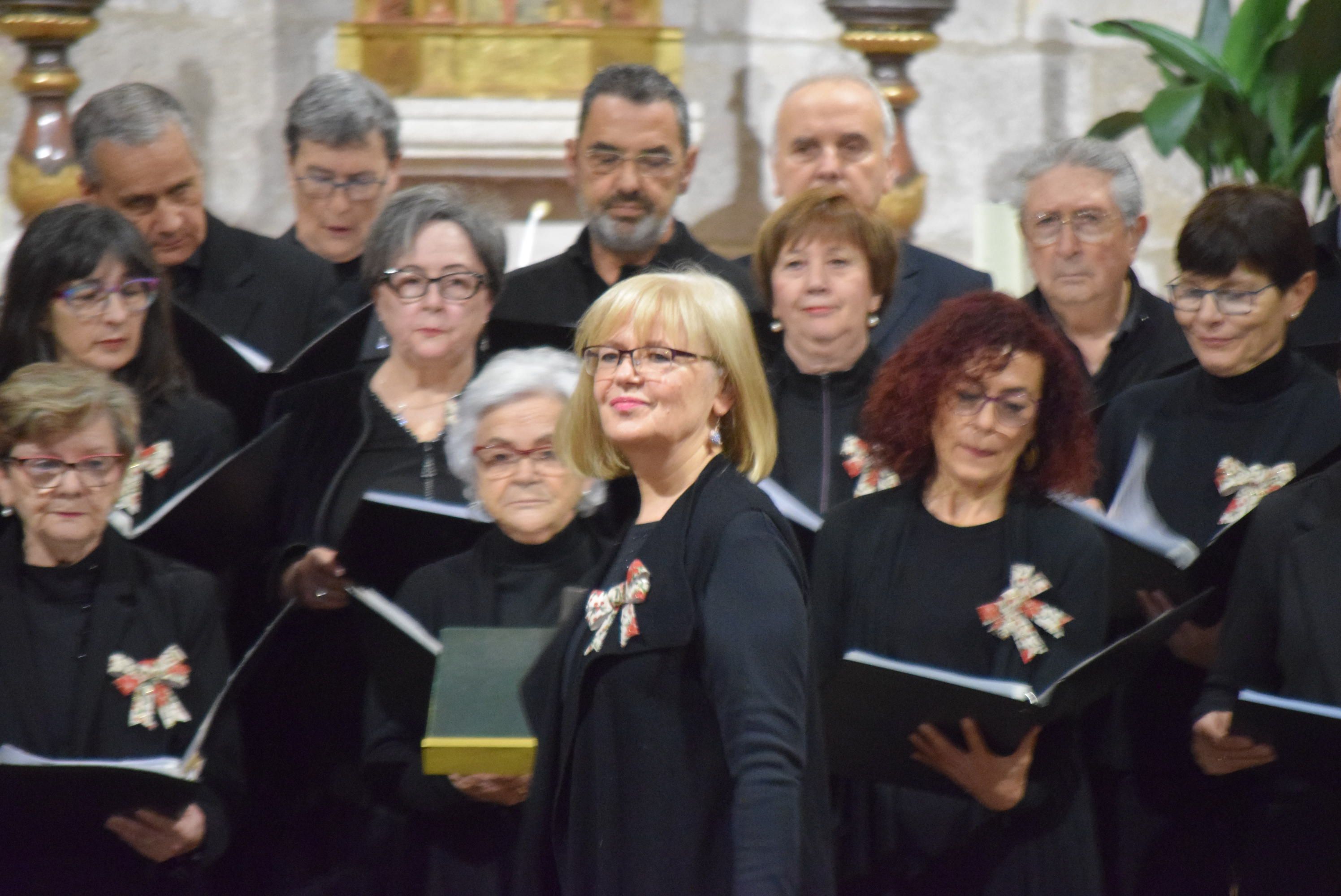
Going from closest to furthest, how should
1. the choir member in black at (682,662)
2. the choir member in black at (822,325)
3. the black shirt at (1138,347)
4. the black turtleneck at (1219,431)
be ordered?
1. the choir member in black at (682,662)
2. the black turtleneck at (1219,431)
3. the choir member in black at (822,325)
4. the black shirt at (1138,347)

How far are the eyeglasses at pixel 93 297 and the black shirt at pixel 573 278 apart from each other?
929 mm

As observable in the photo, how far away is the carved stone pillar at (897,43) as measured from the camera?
5.07m

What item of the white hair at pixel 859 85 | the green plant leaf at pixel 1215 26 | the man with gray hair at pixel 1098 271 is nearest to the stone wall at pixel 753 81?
the green plant leaf at pixel 1215 26

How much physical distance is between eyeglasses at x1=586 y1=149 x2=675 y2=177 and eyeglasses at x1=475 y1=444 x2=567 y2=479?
1.13 metres

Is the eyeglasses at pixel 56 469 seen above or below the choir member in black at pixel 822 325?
below

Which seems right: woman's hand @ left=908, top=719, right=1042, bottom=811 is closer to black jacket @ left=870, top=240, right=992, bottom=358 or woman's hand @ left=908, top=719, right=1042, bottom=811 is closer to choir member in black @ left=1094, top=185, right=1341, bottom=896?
choir member in black @ left=1094, top=185, right=1341, bottom=896

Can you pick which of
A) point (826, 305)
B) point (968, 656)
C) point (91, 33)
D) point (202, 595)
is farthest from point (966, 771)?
point (91, 33)

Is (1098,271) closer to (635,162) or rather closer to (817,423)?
(817,423)

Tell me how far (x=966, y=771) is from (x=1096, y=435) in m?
0.85

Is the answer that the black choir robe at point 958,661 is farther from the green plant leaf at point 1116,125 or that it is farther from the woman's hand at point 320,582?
the green plant leaf at point 1116,125

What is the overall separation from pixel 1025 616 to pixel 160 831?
1366 mm

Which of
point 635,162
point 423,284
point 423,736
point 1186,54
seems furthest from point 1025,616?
point 1186,54

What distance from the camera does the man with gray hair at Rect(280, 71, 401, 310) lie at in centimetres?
400

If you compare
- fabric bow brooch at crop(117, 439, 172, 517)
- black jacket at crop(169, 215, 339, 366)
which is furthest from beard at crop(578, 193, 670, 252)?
fabric bow brooch at crop(117, 439, 172, 517)
